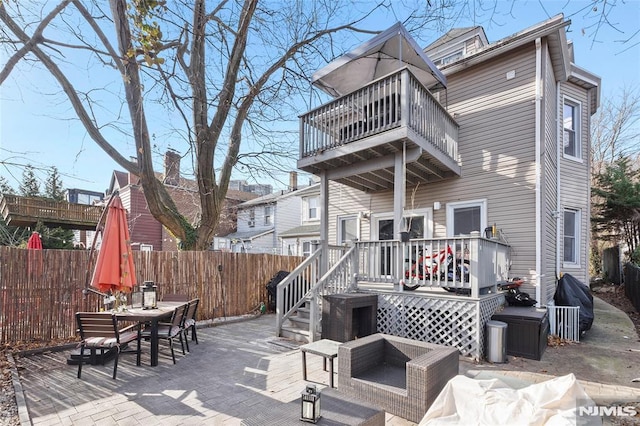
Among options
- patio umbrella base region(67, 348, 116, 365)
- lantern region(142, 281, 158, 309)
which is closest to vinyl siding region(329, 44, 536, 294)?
lantern region(142, 281, 158, 309)

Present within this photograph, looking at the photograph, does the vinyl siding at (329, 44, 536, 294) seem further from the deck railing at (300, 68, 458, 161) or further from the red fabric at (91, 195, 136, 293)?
the red fabric at (91, 195, 136, 293)

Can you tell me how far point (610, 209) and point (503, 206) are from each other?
9100mm

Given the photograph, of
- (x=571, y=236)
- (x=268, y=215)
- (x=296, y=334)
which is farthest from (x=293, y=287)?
(x=268, y=215)

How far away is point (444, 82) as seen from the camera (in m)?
8.22

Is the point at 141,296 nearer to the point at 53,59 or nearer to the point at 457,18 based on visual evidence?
the point at 53,59

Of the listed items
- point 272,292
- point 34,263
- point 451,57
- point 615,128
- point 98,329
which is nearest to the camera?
point 98,329

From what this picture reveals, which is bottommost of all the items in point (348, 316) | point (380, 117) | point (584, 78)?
point (348, 316)

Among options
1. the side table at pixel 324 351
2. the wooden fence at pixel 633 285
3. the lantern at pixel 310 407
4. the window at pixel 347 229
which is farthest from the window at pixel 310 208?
the lantern at pixel 310 407

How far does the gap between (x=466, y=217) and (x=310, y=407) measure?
7091mm

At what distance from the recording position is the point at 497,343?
5379mm

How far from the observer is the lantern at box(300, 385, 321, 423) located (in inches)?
95.3

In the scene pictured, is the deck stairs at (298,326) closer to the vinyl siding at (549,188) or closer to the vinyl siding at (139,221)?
the vinyl siding at (549,188)

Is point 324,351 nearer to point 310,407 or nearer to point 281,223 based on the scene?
point 310,407

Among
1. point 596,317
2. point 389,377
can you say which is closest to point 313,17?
point 389,377
